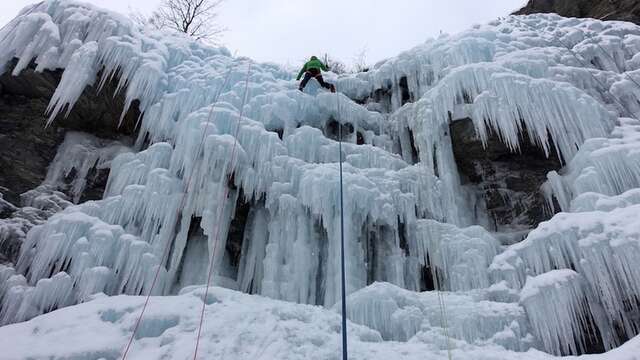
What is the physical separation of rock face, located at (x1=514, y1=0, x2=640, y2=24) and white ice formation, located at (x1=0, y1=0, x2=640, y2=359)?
1414 millimetres

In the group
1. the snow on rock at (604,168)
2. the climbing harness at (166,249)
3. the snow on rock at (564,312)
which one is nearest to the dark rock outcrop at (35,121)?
the climbing harness at (166,249)

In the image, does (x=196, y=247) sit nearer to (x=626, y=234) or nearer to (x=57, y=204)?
(x=57, y=204)


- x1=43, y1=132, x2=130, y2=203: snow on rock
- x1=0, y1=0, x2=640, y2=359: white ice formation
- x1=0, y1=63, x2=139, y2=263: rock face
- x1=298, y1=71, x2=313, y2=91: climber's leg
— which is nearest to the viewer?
x1=0, y1=0, x2=640, y2=359: white ice formation

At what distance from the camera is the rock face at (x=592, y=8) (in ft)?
32.4

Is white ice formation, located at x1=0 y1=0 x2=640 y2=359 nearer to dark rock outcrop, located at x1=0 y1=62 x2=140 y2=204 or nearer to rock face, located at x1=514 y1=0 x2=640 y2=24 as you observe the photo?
dark rock outcrop, located at x1=0 y1=62 x2=140 y2=204

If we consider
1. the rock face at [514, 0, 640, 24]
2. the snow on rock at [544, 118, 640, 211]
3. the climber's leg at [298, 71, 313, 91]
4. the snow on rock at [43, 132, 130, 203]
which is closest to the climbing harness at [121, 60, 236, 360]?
the climber's leg at [298, 71, 313, 91]

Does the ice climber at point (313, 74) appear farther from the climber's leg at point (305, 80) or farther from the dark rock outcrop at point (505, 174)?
the dark rock outcrop at point (505, 174)

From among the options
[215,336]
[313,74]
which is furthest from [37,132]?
[215,336]

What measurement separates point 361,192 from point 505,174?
2.99 meters

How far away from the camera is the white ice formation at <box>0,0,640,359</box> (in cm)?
551

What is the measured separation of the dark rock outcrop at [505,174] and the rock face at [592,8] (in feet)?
14.4

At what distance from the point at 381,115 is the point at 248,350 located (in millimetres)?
5901

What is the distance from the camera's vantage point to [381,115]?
9.34m

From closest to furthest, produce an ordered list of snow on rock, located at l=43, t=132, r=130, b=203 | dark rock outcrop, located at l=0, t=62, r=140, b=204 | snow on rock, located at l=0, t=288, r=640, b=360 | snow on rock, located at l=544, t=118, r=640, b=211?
snow on rock, located at l=0, t=288, r=640, b=360
snow on rock, located at l=544, t=118, r=640, b=211
dark rock outcrop, located at l=0, t=62, r=140, b=204
snow on rock, located at l=43, t=132, r=130, b=203
